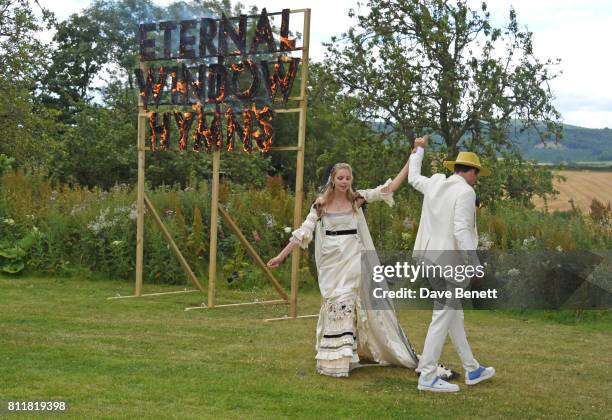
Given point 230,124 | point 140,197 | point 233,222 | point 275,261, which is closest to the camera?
point 275,261

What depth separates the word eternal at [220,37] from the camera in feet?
39.0

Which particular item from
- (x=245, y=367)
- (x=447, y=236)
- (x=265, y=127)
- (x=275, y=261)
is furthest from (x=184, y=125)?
(x=447, y=236)

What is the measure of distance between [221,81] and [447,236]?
5239 millimetres

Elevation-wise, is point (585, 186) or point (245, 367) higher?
point (585, 186)

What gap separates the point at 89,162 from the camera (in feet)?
108

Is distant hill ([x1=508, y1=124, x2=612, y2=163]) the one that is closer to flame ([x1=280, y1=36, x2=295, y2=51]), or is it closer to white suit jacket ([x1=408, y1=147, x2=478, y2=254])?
flame ([x1=280, y1=36, x2=295, y2=51])

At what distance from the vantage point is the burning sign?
39.3 feet

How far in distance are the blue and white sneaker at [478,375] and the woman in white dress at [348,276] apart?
73cm

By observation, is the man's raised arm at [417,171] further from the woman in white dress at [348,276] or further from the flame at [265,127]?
the flame at [265,127]

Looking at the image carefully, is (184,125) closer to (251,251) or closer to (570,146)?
(251,251)

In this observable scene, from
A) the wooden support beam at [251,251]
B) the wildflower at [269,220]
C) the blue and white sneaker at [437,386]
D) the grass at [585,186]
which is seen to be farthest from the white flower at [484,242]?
the grass at [585,186]

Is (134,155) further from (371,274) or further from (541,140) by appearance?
(371,274)

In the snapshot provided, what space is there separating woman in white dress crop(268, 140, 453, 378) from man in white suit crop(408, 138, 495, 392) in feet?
2.68

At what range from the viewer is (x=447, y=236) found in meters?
8.19
